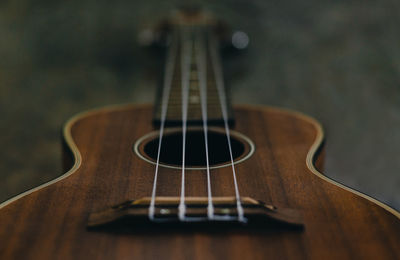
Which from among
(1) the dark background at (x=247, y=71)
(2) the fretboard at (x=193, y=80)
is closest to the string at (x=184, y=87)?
(2) the fretboard at (x=193, y=80)

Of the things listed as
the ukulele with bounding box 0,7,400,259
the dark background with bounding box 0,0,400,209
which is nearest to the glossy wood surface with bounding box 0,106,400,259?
the ukulele with bounding box 0,7,400,259

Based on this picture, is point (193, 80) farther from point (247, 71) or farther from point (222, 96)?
point (247, 71)

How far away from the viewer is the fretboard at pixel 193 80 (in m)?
0.83

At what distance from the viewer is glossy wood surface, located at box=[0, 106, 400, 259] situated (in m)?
0.48

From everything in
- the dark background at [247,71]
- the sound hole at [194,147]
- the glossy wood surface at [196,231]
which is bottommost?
the glossy wood surface at [196,231]

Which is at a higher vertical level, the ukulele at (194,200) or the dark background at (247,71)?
the dark background at (247,71)

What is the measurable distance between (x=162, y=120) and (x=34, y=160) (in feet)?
1.25

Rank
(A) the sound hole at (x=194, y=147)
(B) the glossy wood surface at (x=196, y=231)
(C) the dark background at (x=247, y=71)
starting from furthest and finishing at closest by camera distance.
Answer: (C) the dark background at (x=247, y=71) → (A) the sound hole at (x=194, y=147) → (B) the glossy wood surface at (x=196, y=231)

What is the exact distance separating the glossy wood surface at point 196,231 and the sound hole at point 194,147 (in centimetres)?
4

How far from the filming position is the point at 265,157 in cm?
70

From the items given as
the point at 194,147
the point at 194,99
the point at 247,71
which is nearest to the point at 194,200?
the point at 194,147

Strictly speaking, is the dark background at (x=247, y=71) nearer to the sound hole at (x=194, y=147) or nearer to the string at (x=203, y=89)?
the string at (x=203, y=89)

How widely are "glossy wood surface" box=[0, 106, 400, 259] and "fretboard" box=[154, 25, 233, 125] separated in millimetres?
105

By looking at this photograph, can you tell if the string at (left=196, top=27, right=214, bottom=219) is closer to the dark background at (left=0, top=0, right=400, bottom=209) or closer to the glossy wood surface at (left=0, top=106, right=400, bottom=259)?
the glossy wood surface at (left=0, top=106, right=400, bottom=259)
